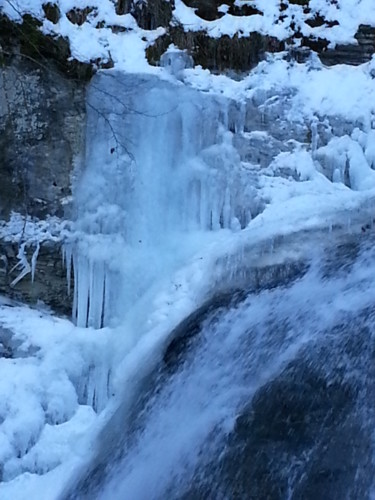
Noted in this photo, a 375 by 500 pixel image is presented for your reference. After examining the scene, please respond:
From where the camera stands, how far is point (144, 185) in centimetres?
484

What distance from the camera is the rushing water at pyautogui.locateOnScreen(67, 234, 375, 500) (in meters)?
3.07

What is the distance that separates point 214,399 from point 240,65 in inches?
116

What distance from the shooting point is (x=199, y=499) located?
3076mm

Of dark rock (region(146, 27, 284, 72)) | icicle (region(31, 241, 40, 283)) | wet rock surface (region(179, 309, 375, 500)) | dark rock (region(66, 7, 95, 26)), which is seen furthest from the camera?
dark rock (region(146, 27, 284, 72))

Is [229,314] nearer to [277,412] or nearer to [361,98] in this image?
[277,412]

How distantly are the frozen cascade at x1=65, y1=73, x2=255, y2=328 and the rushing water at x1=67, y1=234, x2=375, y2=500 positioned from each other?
0.76 metres

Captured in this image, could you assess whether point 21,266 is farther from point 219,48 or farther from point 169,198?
point 219,48

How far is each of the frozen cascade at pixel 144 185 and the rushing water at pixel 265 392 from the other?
764 millimetres

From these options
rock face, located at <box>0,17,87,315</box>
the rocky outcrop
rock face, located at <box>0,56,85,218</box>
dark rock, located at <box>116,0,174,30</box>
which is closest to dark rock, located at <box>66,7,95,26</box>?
rock face, located at <box>0,17,87,315</box>

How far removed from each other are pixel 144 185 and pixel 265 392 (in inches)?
79.7

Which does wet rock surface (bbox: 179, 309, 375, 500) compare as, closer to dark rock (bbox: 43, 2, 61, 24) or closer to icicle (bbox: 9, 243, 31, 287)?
icicle (bbox: 9, 243, 31, 287)

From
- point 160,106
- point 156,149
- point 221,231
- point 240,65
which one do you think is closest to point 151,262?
point 221,231

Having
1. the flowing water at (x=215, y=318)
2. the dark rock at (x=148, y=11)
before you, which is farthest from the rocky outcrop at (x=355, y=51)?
the dark rock at (x=148, y=11)

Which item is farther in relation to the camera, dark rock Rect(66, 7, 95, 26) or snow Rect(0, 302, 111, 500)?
dark rock Rect(66, 7, 95, 26)
